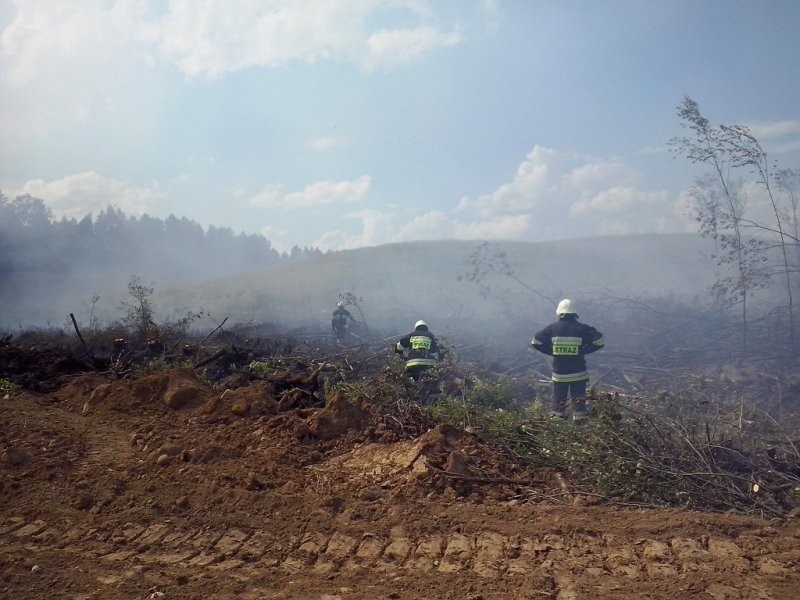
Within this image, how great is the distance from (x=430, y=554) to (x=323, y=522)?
2.88 ft

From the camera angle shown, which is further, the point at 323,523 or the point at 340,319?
the point at 340,319

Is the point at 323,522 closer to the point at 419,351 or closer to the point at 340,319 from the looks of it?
the point at 419,351

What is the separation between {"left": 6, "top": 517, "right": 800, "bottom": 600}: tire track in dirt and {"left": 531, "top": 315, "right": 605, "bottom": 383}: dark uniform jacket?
4.44m

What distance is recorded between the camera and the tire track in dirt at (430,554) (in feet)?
11.8

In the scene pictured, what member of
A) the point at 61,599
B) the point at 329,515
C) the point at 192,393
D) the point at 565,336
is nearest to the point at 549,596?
the point at 329,515

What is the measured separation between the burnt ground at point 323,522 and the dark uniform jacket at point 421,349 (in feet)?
9.14

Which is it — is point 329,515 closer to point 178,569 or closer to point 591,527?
point 178,569

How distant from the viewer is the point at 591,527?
13.6 feet

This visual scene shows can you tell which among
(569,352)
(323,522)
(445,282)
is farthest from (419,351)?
(445,282)

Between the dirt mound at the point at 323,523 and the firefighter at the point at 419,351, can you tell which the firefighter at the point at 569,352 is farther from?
the dirt mound at the point at 323,523

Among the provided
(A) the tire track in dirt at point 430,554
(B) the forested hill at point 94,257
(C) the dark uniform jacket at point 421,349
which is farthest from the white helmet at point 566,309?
(B) the forested hill at point 94,257

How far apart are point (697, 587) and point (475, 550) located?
4.24 ft

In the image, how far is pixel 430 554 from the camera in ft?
12.9

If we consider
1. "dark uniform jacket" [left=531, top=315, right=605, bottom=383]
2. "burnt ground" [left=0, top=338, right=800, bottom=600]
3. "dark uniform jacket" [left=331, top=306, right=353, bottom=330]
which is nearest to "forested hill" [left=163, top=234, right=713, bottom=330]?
"dark uniform jacket" [left=331, top=306, right=353, bottom=330]
